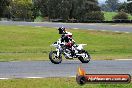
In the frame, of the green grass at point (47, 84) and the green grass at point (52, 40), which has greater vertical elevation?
the green grass at point (47, 84)

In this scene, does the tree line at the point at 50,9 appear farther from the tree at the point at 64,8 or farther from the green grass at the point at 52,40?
the green grass at the point at 52,40

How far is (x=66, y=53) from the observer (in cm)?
1962

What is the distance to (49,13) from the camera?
104688mm

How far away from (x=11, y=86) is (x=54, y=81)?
1476 millimetres

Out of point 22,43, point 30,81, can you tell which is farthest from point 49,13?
point 30,81

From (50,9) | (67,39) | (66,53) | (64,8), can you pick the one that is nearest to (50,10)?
(50,9)

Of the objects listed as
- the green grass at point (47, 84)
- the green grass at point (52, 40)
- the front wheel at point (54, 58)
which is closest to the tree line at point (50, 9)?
the green grass at point (52, 40)

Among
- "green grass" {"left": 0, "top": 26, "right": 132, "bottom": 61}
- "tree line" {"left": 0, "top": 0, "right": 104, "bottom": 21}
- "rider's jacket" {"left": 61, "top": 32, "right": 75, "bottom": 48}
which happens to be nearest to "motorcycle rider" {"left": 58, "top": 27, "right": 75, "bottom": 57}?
"rider's jacket" {"left": 61, "top": 32, "right": 75, "bottom": 48}

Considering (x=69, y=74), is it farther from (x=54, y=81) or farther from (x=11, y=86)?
(x=11, y=86)

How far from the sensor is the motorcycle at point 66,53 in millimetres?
19062

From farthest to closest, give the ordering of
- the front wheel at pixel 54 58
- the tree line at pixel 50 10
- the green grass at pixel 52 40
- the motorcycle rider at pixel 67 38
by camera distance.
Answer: the tree line at pixel 50 10 → the green grass at pixel 52 40 → the motorcycle rider at pixel 67 38 → the front wheel at pixel 54 58

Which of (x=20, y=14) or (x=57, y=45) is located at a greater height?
(x=57, y=45)

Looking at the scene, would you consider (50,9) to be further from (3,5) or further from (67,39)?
(67,39)

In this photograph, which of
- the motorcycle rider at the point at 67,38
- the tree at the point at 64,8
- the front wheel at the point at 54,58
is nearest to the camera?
the front wheel at the point at 54,58
